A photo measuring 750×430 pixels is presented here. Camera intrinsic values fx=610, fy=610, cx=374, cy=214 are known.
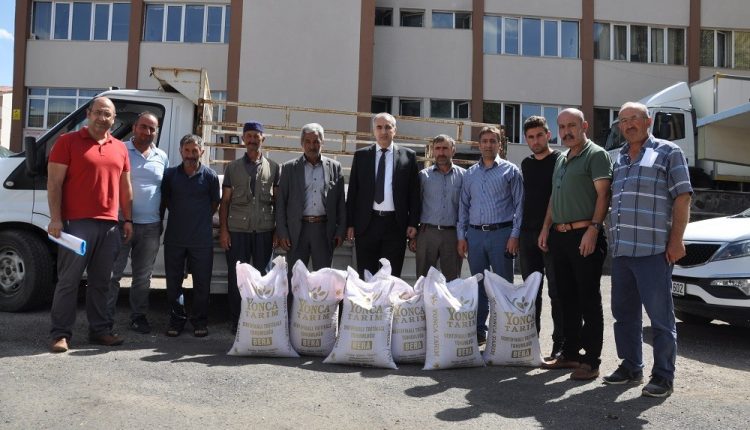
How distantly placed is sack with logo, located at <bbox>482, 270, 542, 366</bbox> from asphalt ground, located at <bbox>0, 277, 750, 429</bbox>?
0.34ft

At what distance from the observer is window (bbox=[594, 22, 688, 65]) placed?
20.8m

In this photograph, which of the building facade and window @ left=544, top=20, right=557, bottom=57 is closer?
the building facade

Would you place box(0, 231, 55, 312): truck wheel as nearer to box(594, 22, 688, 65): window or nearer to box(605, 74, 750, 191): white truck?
box(605, 74, 750, 191): white truck

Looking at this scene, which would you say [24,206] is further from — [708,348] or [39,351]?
[708,348]

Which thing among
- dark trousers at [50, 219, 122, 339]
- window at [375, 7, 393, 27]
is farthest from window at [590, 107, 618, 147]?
dark trousers at [50, 219, 122, 339]

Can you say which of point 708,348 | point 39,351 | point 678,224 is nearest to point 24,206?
point 39,351

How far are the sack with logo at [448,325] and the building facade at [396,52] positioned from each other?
13.6m

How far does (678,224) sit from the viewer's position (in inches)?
155

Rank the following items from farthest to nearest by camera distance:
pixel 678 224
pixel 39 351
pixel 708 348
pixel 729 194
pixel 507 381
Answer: pixel 729 194 → pixel 708 348 → pixel 39 351 → pixel 507 381 → pixel 678 224

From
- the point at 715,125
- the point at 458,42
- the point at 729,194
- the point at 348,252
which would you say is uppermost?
the point at 458,42

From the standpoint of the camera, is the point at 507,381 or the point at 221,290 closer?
the point at 507,381

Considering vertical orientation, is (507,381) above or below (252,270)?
below

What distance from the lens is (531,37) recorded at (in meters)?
20.5

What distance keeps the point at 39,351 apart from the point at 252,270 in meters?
1.74
